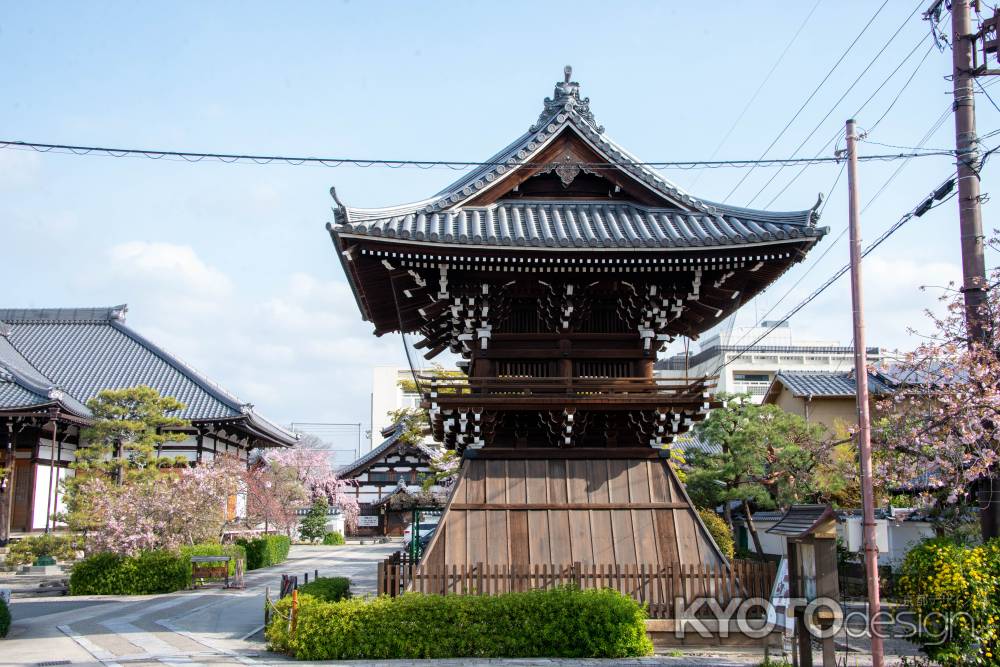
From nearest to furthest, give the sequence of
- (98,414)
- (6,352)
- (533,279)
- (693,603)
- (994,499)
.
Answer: (994,499)
(693,603)
(533,279)
(98,414)
(6,352)

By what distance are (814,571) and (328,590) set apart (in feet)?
30.1

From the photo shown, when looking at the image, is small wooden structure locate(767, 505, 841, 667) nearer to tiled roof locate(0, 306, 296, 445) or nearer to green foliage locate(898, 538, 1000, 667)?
green foliage locate(898, 538, 1000, 667)

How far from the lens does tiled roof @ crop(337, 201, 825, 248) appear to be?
46.6 feet

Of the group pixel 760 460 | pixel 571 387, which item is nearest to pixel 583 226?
pixel 571 387

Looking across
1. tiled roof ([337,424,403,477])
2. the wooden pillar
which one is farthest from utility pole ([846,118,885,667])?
tiled roof ([337,424,403,477])

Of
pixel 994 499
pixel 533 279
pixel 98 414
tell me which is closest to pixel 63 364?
pixel 98 414

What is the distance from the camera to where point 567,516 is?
15.2 metres

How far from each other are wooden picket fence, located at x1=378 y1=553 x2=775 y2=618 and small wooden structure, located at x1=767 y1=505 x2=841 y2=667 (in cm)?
205

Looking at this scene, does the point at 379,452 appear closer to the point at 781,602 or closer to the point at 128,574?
the point at 128,574

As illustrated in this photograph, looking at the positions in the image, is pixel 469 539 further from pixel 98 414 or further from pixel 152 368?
pixel 152 368

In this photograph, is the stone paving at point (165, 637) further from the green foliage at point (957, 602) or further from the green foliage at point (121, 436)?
the green foliage at point (121, 436)

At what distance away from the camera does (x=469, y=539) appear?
14859 millimetres

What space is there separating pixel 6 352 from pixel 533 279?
109 ft

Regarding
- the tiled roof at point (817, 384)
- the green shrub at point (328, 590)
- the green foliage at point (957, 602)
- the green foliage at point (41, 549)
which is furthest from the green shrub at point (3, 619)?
the tiled roof at point (817, 384)
